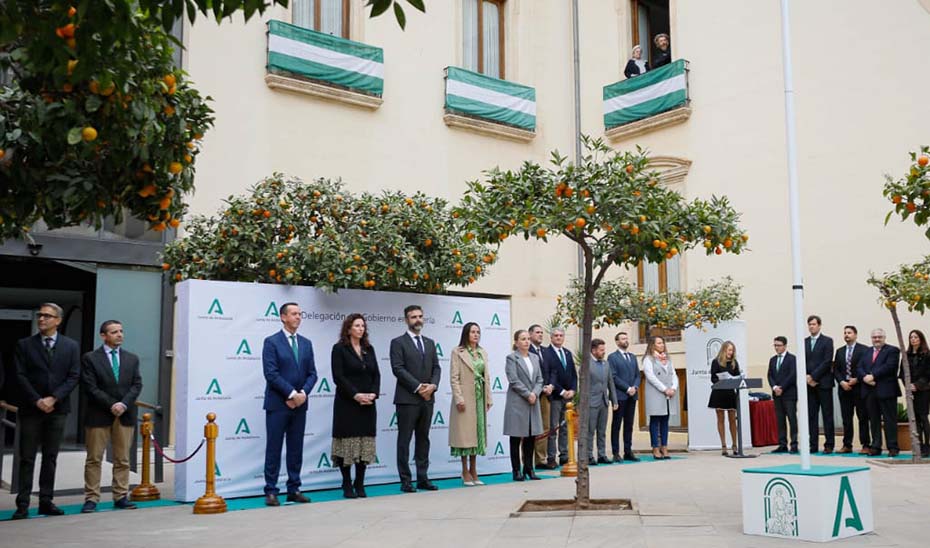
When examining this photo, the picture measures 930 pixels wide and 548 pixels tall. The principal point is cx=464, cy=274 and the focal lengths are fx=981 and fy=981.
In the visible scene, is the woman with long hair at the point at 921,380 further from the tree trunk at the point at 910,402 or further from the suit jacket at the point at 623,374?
the suit jacket at the point at 623,374

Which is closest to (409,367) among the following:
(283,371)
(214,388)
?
(283,371)

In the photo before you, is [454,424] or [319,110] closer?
[454,424]

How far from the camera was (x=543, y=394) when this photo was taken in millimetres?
12289

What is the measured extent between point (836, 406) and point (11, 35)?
14586 millimetres

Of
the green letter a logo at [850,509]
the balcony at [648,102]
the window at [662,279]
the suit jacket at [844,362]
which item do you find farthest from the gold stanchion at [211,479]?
the balcony at [648,102]

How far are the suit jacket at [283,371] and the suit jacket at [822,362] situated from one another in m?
7.58

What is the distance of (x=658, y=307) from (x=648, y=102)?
5.07 m

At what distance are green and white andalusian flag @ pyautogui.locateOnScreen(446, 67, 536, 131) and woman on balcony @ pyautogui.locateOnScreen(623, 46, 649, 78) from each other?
187 centimetres

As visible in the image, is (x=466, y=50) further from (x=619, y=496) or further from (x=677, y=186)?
(x=619, y=496)

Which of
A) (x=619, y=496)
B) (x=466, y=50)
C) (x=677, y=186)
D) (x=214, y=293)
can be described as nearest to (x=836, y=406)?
(x=677, y=186)

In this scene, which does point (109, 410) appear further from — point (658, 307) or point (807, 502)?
point (658, 307)

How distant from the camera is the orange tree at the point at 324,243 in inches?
400

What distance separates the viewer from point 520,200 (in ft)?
27.0

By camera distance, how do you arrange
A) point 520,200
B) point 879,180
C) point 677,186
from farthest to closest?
A: 1. point 677,186
2. point 879,180
3. point 520,200
